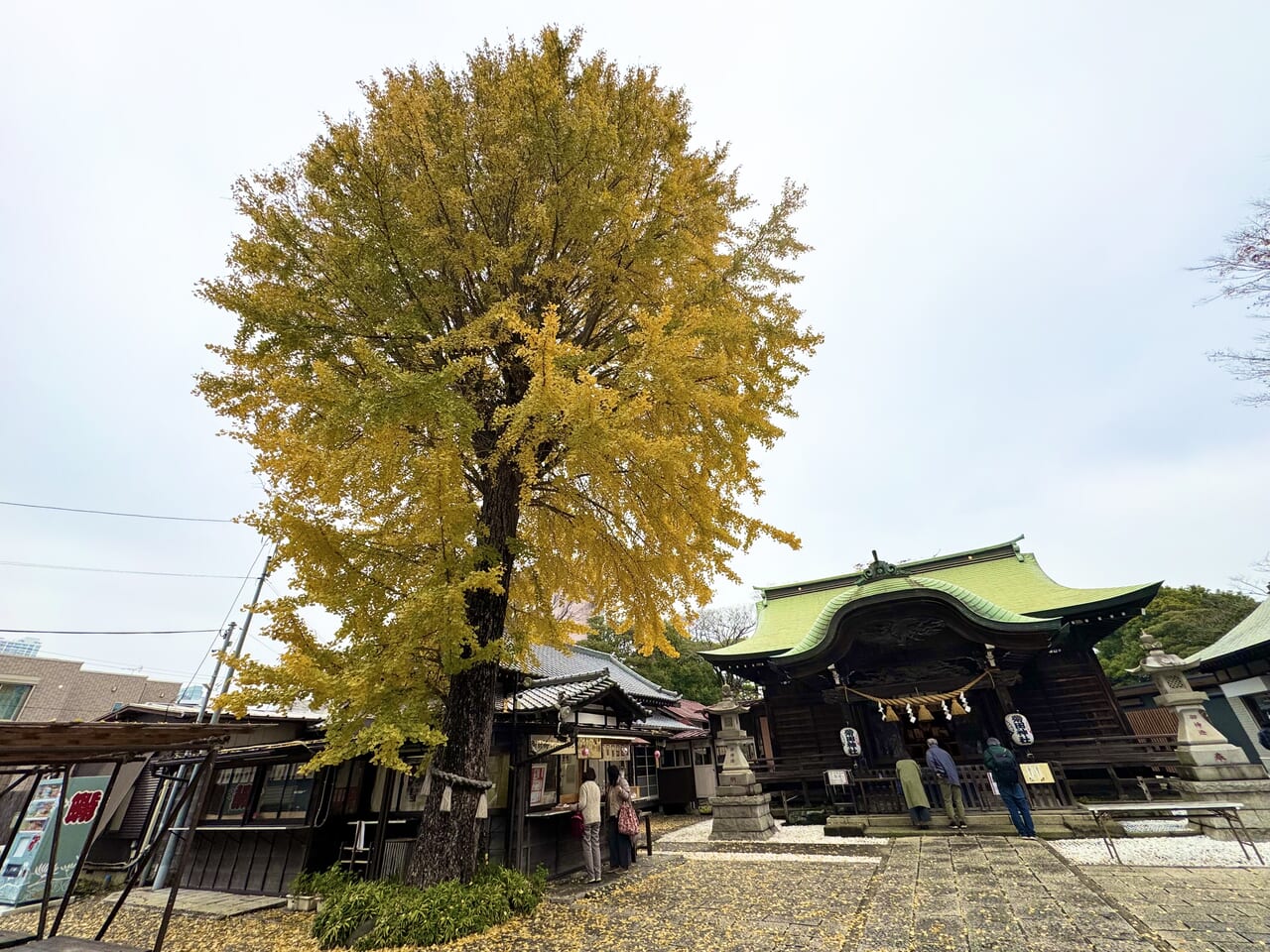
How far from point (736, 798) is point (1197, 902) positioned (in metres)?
7.81

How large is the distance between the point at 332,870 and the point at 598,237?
9.92m

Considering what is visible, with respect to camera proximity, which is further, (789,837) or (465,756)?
(789,837)

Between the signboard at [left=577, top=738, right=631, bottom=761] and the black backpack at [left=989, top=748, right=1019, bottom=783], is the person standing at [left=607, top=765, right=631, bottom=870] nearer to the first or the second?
the signboard at [left=577, top=738, right=631, bottom=761]

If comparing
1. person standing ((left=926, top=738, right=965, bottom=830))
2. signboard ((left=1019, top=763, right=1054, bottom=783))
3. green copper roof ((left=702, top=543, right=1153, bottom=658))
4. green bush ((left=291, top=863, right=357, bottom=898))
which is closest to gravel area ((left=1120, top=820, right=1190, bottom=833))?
signboard ((left=1019, top=763, right=1054, bottom=783))

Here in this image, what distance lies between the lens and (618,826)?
8180mm

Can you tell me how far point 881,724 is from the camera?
43.7 ft

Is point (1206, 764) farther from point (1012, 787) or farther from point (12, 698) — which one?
point (12, 698)

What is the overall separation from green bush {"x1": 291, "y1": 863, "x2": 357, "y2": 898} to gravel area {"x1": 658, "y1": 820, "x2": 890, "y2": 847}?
669 cm

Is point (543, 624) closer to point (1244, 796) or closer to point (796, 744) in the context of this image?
point (796, 744)

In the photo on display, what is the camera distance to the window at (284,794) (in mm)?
8617

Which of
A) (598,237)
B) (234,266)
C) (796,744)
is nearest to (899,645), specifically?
(796,744)

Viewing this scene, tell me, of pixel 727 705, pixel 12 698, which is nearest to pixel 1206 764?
pixel 727 705

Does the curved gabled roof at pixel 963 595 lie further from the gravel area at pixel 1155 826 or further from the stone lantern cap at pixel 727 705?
the gravel area at pixel 1155 826

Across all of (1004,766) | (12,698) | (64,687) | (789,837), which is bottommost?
(789,837)
